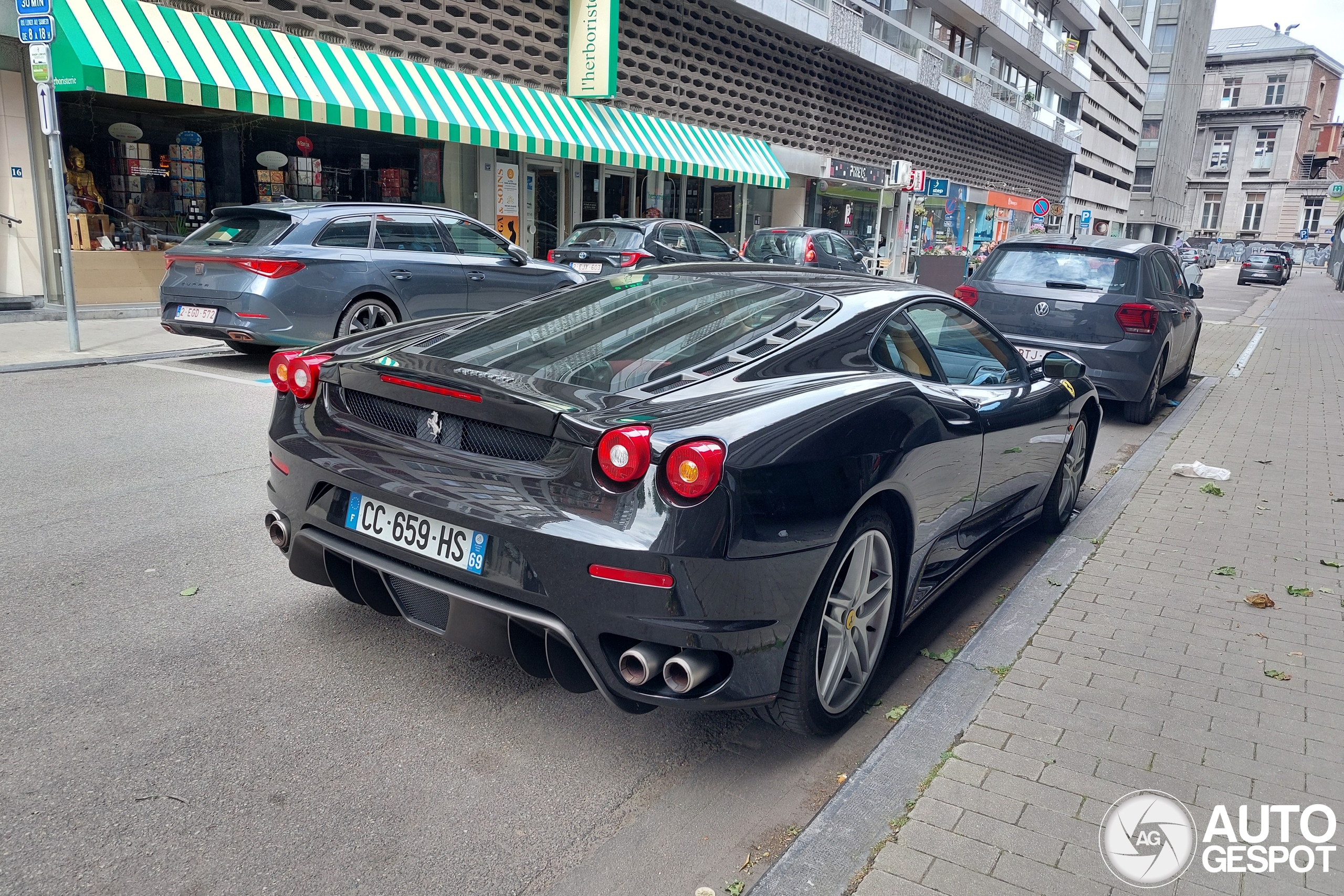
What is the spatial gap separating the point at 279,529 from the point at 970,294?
7048 millimetres

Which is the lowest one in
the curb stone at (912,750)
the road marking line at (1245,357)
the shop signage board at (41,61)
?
the road marking line at (1245,357)

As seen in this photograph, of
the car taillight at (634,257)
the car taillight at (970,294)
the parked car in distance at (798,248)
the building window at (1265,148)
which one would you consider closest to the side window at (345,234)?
the car taillight at (634,257)

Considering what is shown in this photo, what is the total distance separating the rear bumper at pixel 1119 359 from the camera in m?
8.46

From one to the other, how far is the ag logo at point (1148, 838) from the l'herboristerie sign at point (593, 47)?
17222 mm

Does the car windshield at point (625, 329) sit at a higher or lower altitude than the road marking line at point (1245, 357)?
higher

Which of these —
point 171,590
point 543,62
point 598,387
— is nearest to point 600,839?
point 598,387

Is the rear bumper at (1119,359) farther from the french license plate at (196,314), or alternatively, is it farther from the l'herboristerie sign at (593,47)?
the l'herboristerie sign at (593,47)

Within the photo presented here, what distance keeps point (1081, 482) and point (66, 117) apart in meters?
12.8

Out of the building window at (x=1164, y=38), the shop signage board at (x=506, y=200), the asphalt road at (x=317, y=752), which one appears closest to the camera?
the asphalt road at (x=317, y=752)

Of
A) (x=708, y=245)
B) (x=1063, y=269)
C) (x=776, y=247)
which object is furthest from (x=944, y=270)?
(x=1063, y=269)

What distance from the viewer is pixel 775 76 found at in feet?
80.9

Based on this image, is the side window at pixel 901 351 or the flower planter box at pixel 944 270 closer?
the side window at pixel 901 351

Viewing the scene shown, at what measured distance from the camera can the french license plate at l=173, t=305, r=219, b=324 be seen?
875cm

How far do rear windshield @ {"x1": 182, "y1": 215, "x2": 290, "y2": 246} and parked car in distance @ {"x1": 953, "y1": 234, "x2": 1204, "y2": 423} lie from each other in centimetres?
625
